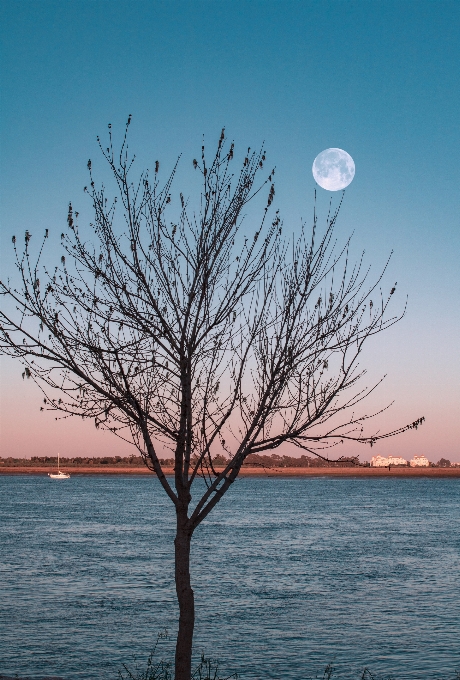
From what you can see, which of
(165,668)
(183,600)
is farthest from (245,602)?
(183,600)

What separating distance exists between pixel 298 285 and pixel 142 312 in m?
1.84

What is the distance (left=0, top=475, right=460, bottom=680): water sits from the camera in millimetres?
18547

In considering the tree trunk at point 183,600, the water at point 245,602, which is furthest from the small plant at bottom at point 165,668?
the tree trunk at point 183,600

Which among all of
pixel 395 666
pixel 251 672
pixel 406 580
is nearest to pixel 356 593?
pixel 406 580

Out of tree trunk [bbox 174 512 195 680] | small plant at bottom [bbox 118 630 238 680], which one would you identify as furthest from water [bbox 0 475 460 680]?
tree trunk [bbox 174 512 195 680]

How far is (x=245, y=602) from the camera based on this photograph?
25922mm

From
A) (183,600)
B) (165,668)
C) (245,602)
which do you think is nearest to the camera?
(183,600)

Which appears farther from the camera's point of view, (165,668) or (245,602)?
(245,602)

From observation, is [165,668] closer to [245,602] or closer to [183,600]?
[183,600]

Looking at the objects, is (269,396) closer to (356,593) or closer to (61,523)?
(356,593)

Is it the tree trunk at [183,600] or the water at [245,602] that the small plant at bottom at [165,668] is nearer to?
the water at [245,602]

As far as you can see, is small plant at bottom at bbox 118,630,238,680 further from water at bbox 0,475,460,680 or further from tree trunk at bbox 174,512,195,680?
tree trunk at bbox 174,512,195,680

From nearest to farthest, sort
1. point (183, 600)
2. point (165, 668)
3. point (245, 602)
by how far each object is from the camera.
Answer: point (183, 600) < point (165, 668) < point (245, 602)

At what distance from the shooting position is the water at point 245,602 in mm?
18547
